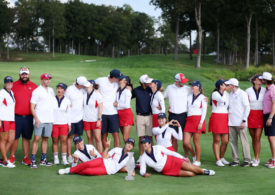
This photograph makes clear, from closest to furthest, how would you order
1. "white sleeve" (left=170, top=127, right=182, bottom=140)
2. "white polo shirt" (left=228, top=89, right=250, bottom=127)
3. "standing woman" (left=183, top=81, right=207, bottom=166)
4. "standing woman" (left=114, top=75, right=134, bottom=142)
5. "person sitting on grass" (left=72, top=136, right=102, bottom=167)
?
"person sitting on grass" (left=72, top=136, right=102, bottom=167) < "white sleeve" (left=170, top=127, right=182, bottom=140) < "white polo shirt" (left=228, top=89, right=250, bottom=127) < "standing woman" (left=183, top=81, right=207, bottom=166) < "standing woman" (left=114, top=75, right=134, bottom=142)

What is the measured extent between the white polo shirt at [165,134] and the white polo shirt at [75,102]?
→ 2.07 m

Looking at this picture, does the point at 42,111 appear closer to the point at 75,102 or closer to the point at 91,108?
the point at 75,102

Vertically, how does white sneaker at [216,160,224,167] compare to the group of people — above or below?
below

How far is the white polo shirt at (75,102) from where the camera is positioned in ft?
31.9

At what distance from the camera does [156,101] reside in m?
9.57

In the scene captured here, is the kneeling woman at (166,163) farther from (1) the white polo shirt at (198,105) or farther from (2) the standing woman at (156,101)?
(1) the white polo shirt at (198,105)

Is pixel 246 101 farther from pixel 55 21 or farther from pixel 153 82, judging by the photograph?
pixel 55 21

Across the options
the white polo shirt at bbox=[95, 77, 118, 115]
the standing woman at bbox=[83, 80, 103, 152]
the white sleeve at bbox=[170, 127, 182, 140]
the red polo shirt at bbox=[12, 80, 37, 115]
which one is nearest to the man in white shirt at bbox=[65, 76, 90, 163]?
the standing woman at bbox=[83, 80, 103, 152]

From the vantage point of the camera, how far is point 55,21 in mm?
75875

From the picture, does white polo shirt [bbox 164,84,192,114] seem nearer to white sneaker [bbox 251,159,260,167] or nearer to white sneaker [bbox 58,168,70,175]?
white sneaker [bbox 251,159,260,167]

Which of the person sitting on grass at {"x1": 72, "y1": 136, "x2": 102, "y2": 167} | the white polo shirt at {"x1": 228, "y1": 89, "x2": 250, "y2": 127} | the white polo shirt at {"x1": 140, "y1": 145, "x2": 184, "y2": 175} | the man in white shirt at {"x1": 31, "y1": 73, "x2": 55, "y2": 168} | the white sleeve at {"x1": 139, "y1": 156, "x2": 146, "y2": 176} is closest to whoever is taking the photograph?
the white sleeve at {"x1": 139, "y1": 156, "x2": 146, "y2": 176}

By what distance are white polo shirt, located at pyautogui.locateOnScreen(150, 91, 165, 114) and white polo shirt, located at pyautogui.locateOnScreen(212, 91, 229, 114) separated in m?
1.36

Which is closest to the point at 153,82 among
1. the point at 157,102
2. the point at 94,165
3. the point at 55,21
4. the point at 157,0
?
the point at 157,102

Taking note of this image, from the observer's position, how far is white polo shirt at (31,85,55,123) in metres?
9.04
